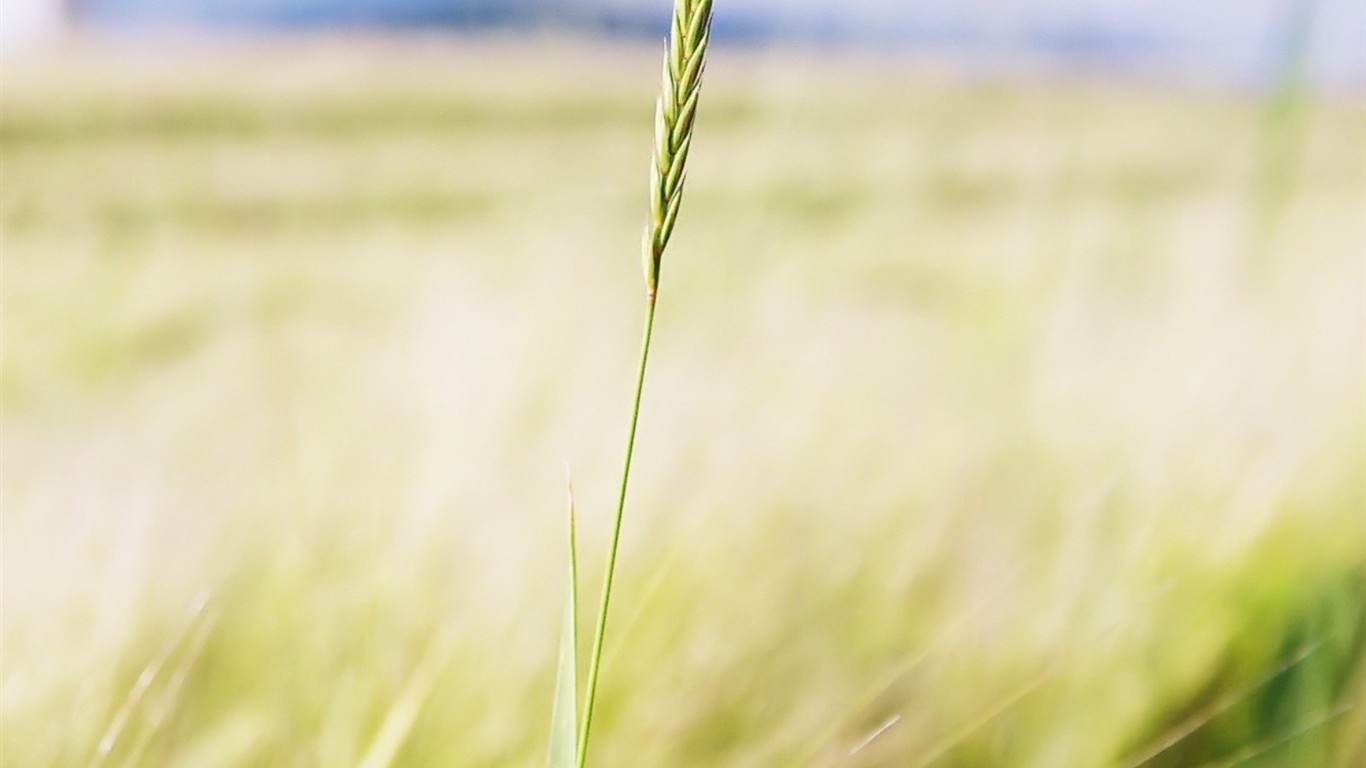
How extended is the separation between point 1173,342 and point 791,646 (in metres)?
0.35

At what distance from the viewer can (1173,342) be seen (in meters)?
0.62

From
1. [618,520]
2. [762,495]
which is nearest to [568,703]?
[618,520]

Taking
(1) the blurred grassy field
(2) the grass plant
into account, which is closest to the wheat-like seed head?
(2) the grass plant

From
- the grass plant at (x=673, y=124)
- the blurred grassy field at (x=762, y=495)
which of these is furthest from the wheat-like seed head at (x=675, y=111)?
the blurred grassy field at (x=762, y=495)

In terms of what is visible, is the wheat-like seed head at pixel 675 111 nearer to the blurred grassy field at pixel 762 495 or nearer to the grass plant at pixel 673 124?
the grass plant at pixel 673 124

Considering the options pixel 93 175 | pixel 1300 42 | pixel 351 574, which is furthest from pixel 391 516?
pixel 93 175

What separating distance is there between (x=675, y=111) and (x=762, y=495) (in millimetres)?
308

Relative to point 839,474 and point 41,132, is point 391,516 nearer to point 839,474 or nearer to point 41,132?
point 839,474

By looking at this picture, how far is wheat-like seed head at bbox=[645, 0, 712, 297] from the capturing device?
0.16m

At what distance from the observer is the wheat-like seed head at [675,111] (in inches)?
6.3

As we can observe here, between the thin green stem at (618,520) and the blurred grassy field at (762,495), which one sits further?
the blurred grassy field at (762,495)

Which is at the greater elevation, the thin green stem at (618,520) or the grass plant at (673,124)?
the grass plant at (673,124)

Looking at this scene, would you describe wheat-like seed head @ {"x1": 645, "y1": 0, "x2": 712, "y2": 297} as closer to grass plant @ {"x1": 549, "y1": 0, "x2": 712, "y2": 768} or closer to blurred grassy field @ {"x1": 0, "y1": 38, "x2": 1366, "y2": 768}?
grass plant @ {"x1": 549, "y1": 0, "x2": 712, "y2": 768}

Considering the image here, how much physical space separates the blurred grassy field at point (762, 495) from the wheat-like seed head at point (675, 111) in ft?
0.33
